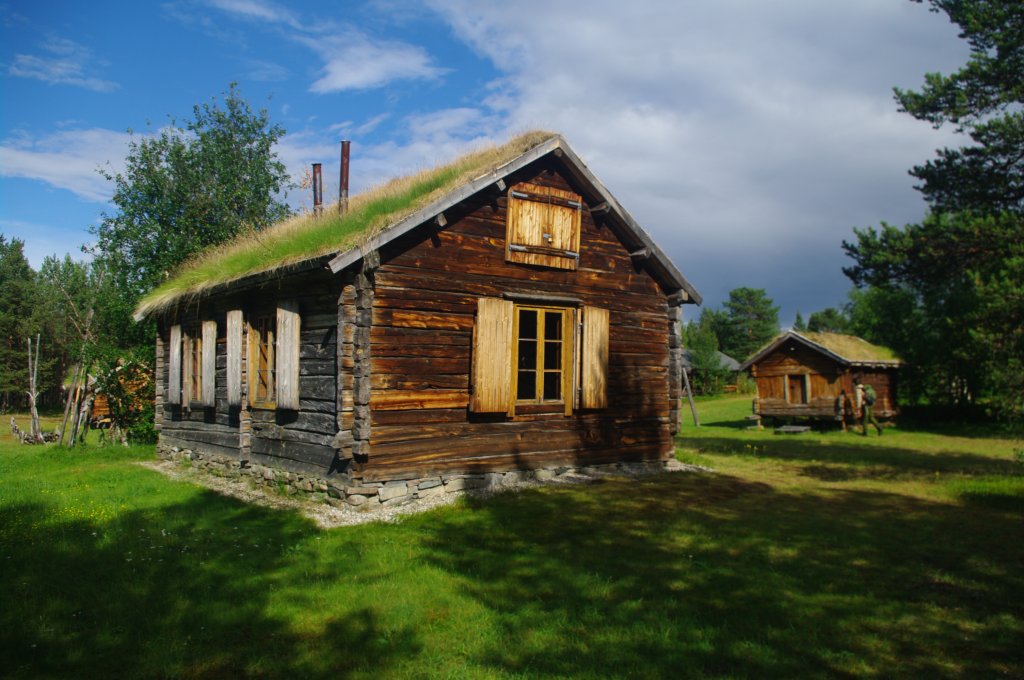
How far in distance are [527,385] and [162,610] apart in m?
6.90

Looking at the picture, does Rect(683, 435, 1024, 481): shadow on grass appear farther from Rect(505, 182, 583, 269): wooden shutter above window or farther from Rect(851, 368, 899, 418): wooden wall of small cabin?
Rect(851, 368, 899, 418): wooden wall of small cabin

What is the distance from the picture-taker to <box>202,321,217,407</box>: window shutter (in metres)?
13.1

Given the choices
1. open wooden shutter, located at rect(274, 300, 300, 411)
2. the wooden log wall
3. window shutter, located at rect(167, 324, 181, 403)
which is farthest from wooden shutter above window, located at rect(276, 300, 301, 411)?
the wooden log wall

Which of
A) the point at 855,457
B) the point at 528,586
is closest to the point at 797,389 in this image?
the point at 855,457

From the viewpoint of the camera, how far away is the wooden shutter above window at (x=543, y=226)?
11266mm

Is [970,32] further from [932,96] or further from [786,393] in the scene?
[786,393]

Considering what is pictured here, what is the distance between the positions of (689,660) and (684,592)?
1471 mm

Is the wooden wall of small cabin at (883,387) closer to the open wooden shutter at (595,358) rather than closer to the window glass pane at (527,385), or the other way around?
the open wooden shutter at (595,358)

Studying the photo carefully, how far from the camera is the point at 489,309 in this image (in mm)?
10602

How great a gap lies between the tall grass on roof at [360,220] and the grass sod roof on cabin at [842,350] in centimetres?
1933

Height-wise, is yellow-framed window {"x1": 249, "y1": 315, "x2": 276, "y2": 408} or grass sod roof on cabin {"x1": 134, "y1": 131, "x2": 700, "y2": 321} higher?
grass sod roof on cabin {"x1": 134, "y1": 131, "x2": 700, "y2": 321}

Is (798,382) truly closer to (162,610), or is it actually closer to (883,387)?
(883,387)

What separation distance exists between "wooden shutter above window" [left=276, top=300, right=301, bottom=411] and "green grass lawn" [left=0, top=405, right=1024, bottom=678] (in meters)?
1.81

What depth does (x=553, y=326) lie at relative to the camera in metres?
11.8
